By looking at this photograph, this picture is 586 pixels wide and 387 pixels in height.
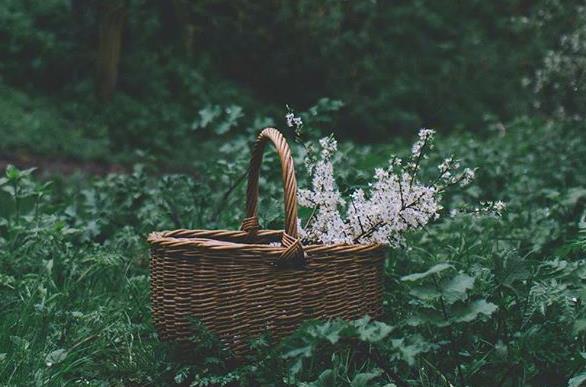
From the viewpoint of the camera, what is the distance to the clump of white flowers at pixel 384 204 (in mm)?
2273

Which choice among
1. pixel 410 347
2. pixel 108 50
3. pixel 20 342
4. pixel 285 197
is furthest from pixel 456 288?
pixel 108 50

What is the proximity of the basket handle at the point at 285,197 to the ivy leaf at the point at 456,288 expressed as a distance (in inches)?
16.5

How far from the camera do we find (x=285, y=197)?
220 cm

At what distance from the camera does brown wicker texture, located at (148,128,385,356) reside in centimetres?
216

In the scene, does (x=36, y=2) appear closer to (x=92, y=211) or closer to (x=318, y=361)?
(x=92, y=211)

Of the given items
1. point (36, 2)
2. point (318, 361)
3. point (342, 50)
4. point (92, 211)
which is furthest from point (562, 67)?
point (36, 2)

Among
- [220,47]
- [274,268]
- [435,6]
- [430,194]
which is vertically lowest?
[274,268]

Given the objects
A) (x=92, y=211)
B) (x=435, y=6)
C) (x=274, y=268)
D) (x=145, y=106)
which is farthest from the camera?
(x=435, y=6)

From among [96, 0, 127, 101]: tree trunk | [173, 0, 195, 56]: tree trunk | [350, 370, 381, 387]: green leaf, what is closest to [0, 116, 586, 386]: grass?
[350, 370, 381, 387]: green leaf

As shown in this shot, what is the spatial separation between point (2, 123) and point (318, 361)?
6.49 meters

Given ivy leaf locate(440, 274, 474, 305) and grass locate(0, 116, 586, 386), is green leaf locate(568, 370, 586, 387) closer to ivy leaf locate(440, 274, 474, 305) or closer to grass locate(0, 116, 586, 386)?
grass locate(0, 116, 586, 386)

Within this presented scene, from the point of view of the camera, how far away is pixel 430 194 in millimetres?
2266

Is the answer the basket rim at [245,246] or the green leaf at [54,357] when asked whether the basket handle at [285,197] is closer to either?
the basket rim at [245,246]

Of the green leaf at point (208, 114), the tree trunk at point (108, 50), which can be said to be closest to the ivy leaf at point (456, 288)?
the green leaf at point (208, 114)
